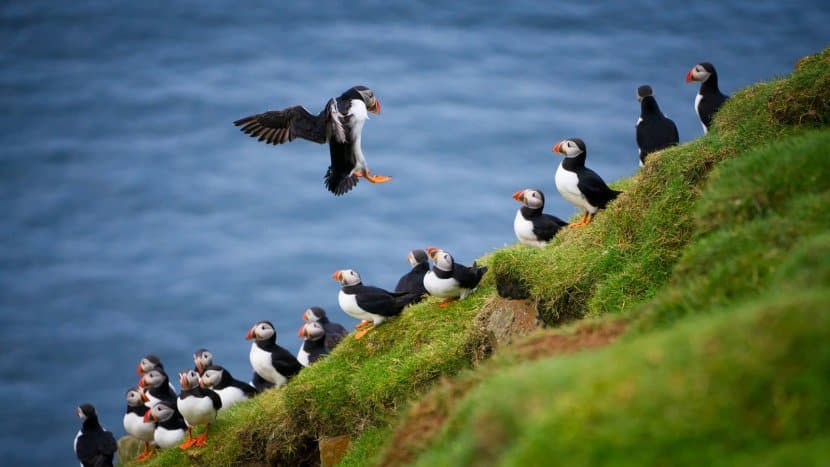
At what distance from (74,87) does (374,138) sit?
10.6 meters

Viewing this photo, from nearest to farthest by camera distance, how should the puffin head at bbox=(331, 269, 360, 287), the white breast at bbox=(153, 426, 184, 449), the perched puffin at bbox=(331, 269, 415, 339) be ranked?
the perched puffin at bbox=(331, 269, 415, 339) → the puffin head at bbox=(331, 269, 360, 287) → the white breast at bbox=(153, 426, 184, 449)

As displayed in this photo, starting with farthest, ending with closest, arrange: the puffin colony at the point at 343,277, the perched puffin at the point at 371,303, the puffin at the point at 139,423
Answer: the puffin at the point at 139,423
the perched puffin at the point at 371,303
the puffin colony at the point at 343,277

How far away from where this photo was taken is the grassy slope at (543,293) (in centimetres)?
730

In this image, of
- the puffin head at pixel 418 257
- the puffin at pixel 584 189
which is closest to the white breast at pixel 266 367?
the puffin head at pixel 418 257

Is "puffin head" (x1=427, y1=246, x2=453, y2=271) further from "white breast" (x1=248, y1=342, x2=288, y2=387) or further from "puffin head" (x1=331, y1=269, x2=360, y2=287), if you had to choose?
"white breast" (x1=248, y1=342, x2=288, y2=387)

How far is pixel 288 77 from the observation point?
3628 cm

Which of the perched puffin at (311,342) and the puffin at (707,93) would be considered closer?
the puffin at (707,93)

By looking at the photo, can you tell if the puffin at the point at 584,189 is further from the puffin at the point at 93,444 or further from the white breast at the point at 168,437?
the puffin at the point at 93,444

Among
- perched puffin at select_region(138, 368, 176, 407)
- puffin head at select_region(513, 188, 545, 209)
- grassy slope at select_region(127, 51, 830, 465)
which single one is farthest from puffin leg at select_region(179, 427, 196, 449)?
puffin head at select_region(513, 188, 545, 209)

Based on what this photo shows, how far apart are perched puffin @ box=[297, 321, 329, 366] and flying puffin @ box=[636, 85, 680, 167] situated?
154 inches

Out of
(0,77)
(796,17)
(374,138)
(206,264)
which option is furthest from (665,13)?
(0,77)

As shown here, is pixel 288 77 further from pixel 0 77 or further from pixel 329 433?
pixel 329 433

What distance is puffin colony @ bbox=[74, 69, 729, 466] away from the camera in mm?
8938

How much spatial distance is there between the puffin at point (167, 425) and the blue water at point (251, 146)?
11.1 m
